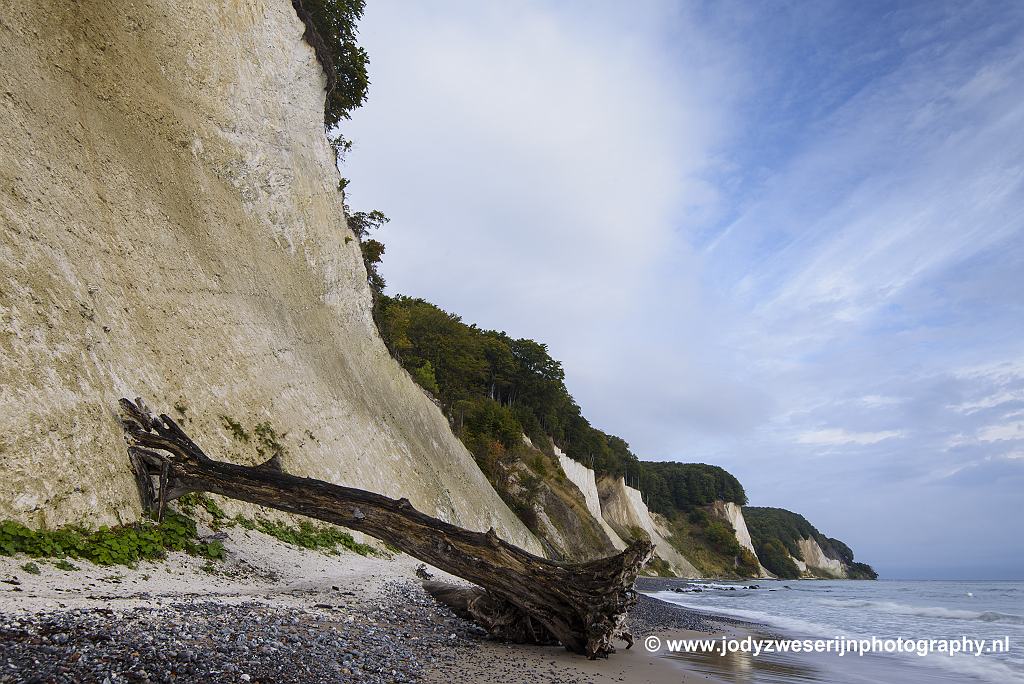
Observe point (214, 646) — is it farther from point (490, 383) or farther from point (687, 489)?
point (687, 489)

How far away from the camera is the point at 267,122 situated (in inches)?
735

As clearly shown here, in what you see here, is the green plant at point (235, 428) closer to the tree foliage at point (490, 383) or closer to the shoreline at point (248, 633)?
the shoreline at point (248, 633)

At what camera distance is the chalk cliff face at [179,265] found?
8461mm

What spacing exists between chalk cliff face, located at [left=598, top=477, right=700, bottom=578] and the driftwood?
56.8 meters

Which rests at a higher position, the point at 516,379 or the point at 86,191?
the point at 516,379

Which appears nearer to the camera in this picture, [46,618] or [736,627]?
[46,618]

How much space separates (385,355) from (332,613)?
1516cm

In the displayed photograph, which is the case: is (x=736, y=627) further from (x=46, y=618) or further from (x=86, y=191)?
(x=86, y=191)

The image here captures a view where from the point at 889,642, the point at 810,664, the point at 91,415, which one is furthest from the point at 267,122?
the point at 889,642

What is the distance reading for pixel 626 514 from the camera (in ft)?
214

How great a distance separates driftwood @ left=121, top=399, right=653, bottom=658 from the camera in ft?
23.8

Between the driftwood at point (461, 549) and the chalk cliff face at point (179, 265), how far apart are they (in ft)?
1.85

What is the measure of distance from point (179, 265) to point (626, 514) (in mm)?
59184

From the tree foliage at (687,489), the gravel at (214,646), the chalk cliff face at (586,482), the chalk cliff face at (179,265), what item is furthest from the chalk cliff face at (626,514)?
the gravel at (214,646)
